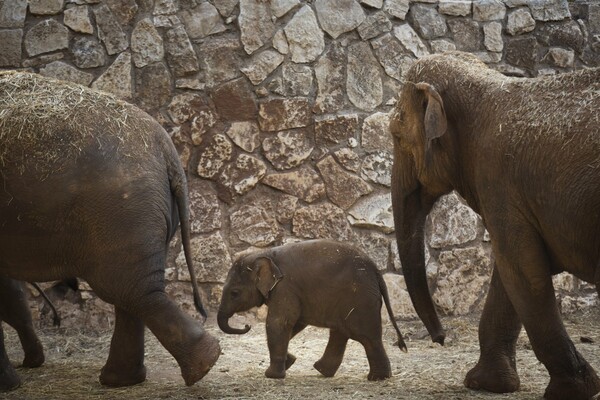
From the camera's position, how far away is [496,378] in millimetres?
5695

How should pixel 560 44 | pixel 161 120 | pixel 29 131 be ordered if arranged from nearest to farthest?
pixel 29 131, pixel 161 120, pixel 560 44

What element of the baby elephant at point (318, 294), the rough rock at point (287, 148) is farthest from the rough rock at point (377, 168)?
the baby elephant at point (318, 294)

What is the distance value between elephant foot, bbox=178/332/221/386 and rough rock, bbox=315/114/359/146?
10.4ft

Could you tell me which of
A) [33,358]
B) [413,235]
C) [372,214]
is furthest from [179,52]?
[413,235]

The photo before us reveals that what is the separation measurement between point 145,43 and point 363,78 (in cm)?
180

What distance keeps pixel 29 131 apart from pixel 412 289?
2.33m

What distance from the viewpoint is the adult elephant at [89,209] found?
5.39 meters

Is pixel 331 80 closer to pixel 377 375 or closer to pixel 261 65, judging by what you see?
pixel 261 65

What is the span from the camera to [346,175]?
331 inches

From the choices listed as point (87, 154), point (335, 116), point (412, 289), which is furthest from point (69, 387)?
point (335, 116)

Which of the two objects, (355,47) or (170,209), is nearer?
(170,209)

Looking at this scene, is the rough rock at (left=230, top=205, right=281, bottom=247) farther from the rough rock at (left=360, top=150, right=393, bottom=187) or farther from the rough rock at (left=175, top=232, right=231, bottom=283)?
the rough rock at (left=360, top=150, right=393, bottom=187)

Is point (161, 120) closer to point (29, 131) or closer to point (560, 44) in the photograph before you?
point (29, 131)

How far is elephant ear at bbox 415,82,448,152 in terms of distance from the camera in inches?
211
